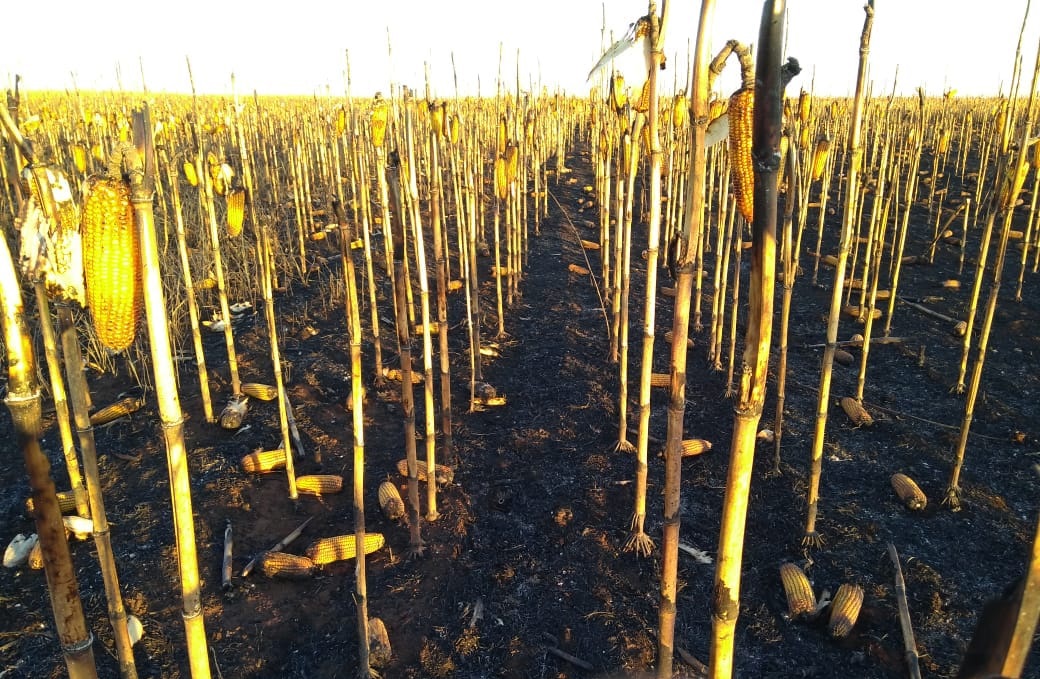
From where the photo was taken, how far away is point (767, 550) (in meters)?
3.82

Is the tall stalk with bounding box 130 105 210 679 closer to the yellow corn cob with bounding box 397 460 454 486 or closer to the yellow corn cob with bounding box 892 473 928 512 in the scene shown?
the yellow corn cob with bounding box 397 460 454 486

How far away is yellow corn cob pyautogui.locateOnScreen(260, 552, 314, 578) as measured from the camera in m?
3.57

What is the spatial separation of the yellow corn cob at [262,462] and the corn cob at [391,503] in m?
0.91

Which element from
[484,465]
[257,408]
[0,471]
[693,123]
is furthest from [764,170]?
[0,471]

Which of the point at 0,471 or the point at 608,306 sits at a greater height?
the point at 608,306

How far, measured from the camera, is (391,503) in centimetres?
419

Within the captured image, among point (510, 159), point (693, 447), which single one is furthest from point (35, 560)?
point (510, 159)

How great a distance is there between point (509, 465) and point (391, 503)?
107 cm

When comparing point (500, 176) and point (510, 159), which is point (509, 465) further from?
point (500, 176)

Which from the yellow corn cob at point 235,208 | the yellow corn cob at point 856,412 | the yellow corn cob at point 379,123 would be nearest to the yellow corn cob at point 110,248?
the yellow corn cob at point 235,208

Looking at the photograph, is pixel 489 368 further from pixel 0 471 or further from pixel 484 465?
pixel 0 471

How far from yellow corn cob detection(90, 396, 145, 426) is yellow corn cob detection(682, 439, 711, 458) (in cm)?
498

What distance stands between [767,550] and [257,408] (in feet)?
14.7

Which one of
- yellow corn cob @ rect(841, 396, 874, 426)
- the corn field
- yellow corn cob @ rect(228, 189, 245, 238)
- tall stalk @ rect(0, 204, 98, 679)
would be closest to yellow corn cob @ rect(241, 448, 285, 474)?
the corn field
